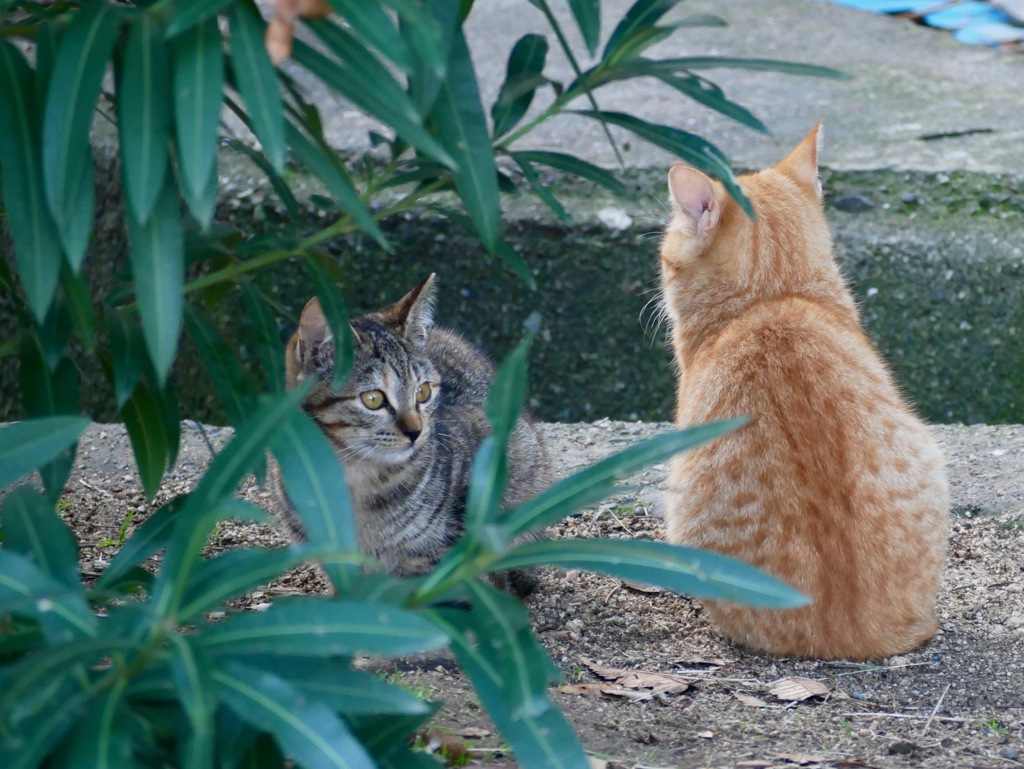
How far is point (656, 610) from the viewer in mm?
3461

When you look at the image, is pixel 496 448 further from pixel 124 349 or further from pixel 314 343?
pixel 314 343

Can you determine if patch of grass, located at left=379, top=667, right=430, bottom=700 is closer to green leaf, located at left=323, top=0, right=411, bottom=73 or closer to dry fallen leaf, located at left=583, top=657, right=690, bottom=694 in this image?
dry fallen leaf, located at left=583, top=657, right=690, bottom=694

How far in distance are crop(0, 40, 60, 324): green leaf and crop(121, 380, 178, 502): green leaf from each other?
0.65 m

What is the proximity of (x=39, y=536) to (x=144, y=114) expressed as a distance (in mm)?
579

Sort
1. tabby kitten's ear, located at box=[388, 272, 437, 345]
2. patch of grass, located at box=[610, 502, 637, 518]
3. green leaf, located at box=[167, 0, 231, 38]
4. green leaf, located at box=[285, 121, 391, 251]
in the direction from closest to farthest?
green leaf, located at box=[167, 0, 231, 38] < green leaf, located at box=[285, 121, 391, 251] < tabby kitten's ear, located at box=[388, 272, 437, 345] < patch of grass, located at box=[610, 502, 637, 518]

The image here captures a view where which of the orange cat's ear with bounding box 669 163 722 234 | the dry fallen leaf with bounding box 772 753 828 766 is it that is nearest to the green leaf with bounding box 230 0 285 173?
the dry fallen leaf with bounding box 772 753 828 766

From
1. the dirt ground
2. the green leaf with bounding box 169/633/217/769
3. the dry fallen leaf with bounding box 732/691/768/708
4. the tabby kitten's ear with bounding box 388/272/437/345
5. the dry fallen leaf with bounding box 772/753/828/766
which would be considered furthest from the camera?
the tabby kitten's ear with bounding box 388/272/437/345

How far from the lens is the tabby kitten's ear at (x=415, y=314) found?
343 cm

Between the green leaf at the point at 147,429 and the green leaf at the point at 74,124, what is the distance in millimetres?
690

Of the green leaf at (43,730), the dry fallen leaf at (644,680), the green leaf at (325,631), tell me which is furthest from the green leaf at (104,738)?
the dry fallen leaf at (644,680)

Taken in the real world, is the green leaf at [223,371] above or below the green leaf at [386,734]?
above

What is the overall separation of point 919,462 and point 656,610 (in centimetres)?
85

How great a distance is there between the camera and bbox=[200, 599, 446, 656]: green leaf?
51.8 inches

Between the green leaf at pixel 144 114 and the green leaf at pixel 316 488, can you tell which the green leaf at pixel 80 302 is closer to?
the green leaf at pixel 144 114
